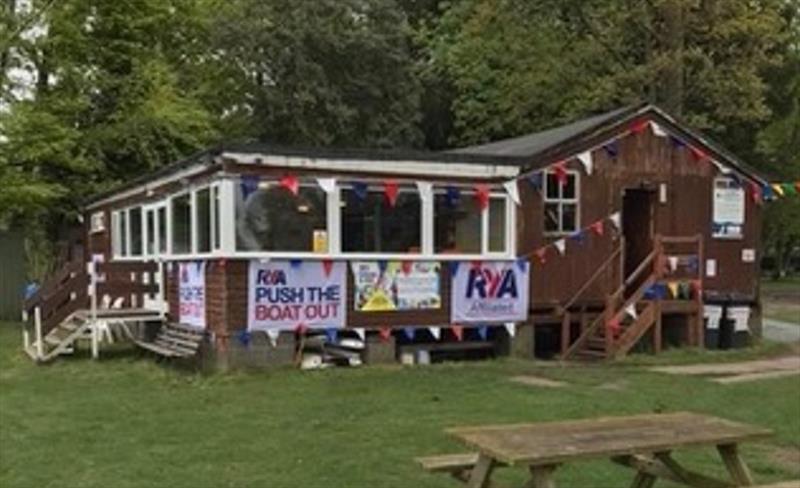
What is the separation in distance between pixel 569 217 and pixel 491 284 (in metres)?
1.85

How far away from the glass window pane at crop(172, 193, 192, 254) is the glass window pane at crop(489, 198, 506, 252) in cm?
441

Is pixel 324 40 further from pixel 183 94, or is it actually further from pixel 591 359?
pixel 591 359

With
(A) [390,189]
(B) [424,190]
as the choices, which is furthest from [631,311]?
(A) [390,189]

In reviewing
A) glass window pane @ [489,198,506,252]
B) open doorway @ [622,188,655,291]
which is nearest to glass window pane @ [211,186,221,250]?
glass window pane @ [489,198,506,252]

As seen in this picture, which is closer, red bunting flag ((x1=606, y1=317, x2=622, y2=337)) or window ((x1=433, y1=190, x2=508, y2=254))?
window ((x1=433, y1=190, x2=508, y2=254))

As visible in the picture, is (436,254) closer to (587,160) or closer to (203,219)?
(587,160)

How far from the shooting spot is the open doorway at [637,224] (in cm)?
1762

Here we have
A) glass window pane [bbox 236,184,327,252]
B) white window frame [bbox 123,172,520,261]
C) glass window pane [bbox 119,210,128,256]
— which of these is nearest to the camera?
white window frame [bbox 123,172,520,261]

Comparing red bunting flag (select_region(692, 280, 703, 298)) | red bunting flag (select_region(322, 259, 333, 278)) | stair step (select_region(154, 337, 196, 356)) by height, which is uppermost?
red bunting flag (select_region(322, 259, 333, 278))

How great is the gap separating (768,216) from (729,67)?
13973 millimetres

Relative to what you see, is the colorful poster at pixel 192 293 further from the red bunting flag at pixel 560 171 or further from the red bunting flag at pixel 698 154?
the red bunting flag at pixel 698 154

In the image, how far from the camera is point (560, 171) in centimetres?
1641

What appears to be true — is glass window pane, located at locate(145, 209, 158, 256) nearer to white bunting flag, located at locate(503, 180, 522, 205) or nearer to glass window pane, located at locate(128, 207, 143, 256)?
glass window pane, located at locate(128, 207, 143, 256)

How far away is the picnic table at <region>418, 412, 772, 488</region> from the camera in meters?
5.18
